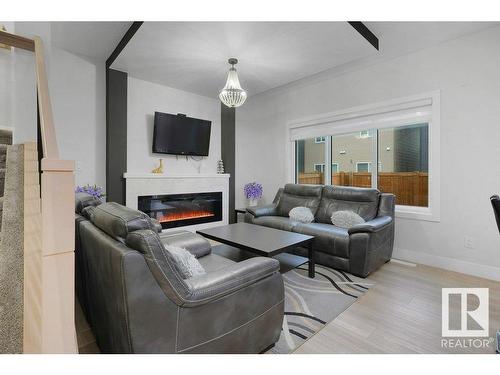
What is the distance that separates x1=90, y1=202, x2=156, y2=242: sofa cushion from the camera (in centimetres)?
123

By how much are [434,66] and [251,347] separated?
142 inches

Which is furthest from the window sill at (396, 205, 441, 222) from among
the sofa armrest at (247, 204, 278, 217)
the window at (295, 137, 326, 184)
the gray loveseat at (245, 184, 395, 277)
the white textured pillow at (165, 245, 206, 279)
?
the white textured pillow at (165, 245, 206, 279)

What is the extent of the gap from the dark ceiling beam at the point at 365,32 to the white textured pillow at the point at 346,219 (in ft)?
6.60

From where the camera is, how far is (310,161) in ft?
15.3

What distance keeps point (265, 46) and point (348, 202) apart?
2.28 metres

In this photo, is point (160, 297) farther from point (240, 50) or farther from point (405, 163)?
point (405, 163)

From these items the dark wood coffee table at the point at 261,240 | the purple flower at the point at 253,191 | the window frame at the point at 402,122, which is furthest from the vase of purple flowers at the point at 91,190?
the window frame at the point at 402,122

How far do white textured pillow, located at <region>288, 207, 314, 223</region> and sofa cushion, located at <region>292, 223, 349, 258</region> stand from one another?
46cm

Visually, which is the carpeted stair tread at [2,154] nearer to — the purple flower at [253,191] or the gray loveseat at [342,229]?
the gray loveseat at [342,229]

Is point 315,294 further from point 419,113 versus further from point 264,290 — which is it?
point 419,113

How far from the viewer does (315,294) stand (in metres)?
2.34

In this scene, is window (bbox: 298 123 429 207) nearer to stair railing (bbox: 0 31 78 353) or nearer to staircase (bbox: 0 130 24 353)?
stair railing (bbox: 0 31 78 353)

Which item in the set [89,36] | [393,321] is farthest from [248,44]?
[393,321]

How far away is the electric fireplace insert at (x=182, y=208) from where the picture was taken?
4152 mm
